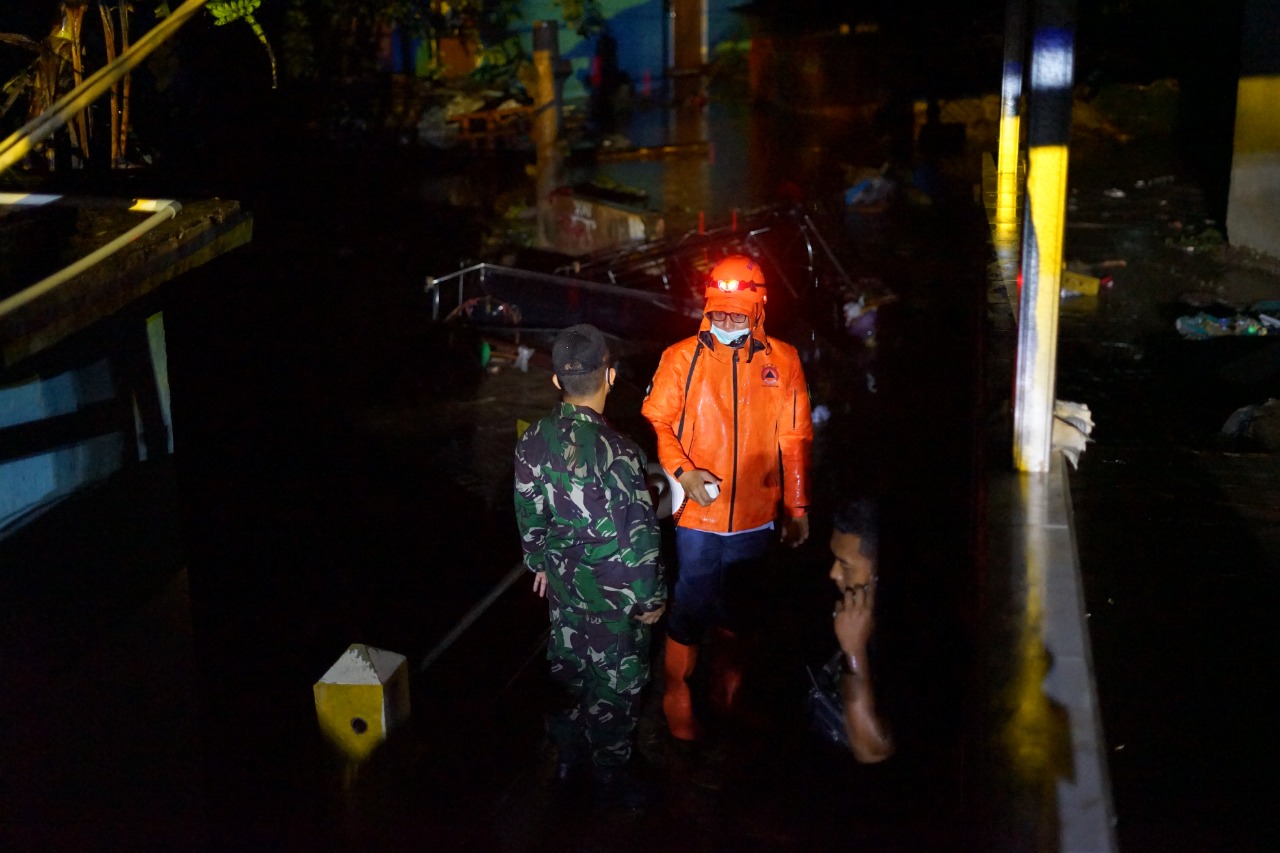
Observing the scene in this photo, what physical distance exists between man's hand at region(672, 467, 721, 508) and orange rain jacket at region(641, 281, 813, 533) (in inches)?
1.8

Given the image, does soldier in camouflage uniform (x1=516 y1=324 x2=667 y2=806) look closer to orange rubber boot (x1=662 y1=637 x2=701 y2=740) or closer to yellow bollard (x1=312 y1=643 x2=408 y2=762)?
orange rubber boot (x1=662 y1=637 x2=701 y2=740)

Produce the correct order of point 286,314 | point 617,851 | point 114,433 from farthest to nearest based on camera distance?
point 286,314 → point 114,433 → point 617,851

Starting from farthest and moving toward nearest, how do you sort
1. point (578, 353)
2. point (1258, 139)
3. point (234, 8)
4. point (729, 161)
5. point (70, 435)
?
point (729, 161) → point (1258, 139) → point (234, 8) → point (70, 435) → point (578, 353)

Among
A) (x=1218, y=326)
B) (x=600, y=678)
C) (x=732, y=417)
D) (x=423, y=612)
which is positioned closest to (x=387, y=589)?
(x=423, y=612)

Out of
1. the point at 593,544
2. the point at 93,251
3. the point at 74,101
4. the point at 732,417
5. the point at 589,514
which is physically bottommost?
the point at 593,544

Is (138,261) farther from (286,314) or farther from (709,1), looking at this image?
(709,1)

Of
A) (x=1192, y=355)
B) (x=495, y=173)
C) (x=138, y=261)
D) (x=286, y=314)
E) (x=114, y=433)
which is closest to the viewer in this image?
(x=138, y=261)

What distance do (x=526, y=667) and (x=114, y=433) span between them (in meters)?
1.94

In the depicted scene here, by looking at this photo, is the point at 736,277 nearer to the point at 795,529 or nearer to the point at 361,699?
the point at 795,529

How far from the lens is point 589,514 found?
12.1 ft

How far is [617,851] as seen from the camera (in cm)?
379

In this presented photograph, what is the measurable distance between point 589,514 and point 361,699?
1264 millimetres

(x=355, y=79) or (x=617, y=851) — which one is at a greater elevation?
(x=355, y=79)

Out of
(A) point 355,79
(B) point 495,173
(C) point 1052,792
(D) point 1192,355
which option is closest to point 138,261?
(C) point 1052,792
